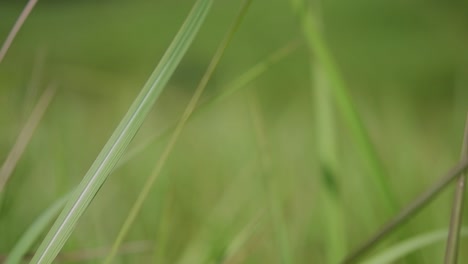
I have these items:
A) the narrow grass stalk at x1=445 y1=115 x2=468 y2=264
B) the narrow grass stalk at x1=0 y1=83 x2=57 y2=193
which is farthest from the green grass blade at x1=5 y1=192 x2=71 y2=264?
the narrow grass stalk at x1=445 y1=115 x2=468 y2=264

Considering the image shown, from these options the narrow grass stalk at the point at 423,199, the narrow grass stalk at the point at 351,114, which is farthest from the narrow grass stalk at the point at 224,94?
the narrow grass stalk at the point at 423,199

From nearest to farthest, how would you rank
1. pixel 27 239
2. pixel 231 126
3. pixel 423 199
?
pixel 423 199 < pixel 27 239 < pixel 231 126

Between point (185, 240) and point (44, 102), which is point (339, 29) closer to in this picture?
point (185, 240)

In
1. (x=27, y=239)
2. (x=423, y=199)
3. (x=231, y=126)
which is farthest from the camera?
(x=231, y=126)

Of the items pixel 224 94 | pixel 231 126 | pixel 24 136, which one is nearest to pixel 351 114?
pixel 224 94

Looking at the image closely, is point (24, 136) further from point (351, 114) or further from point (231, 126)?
point (231, 126)

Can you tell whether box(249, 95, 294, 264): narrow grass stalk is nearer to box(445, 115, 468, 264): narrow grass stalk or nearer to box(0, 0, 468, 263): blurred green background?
box(0, 0, 468, 263): blurred green background

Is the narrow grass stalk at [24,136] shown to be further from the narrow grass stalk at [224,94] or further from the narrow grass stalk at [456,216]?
the narrow grass stalk at [456,216]

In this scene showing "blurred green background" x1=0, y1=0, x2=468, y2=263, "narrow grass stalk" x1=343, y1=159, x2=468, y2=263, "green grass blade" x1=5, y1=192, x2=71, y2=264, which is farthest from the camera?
"blurred green background" x1=0, y1=0, x2=468, y2=263
